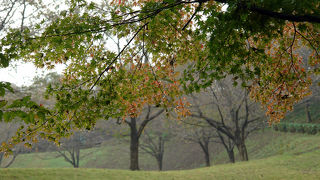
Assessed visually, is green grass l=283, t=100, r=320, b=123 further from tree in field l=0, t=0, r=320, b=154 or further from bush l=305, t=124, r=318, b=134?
tree in field l=0, t=0, r=320, b=154

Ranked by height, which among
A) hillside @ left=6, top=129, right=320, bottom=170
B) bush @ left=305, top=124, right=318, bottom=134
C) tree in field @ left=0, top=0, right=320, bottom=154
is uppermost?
tree in field @ left=0, top=0, right=320, bottom=154

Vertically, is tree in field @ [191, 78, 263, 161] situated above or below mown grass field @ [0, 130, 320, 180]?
above

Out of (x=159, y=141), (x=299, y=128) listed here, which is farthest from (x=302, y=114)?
(x=159, y=141)

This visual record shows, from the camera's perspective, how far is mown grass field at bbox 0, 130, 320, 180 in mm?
11609

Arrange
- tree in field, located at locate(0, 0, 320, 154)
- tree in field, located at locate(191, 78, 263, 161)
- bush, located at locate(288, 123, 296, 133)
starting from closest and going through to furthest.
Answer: tree in field, located at locate(0, 0, 320, 154) < tree in field, located at locate(191, 78, 263, 161) < bush, located at locate(288, 123, 296, 133)

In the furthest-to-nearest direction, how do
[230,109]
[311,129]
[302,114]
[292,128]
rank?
[302,114]
[292,128]
[311,129]
[230,109]

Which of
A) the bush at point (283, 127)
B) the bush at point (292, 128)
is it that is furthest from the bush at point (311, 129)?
the bush at point (283, 127)

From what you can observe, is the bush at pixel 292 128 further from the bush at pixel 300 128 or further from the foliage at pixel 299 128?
the bush at pixel 300 128

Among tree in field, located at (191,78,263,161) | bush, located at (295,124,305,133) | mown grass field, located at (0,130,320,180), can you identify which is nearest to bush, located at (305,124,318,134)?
bush, located at (295,124,305,133)

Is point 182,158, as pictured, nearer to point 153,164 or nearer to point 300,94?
point 153,164

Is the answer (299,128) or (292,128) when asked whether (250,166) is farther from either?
(292,128)

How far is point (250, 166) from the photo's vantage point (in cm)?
1505

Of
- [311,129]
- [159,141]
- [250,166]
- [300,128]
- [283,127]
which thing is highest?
[283,127]

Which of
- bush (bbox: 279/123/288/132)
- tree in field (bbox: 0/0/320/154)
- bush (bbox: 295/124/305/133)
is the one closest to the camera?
tree in field (bbox: 0/0/320/154)
